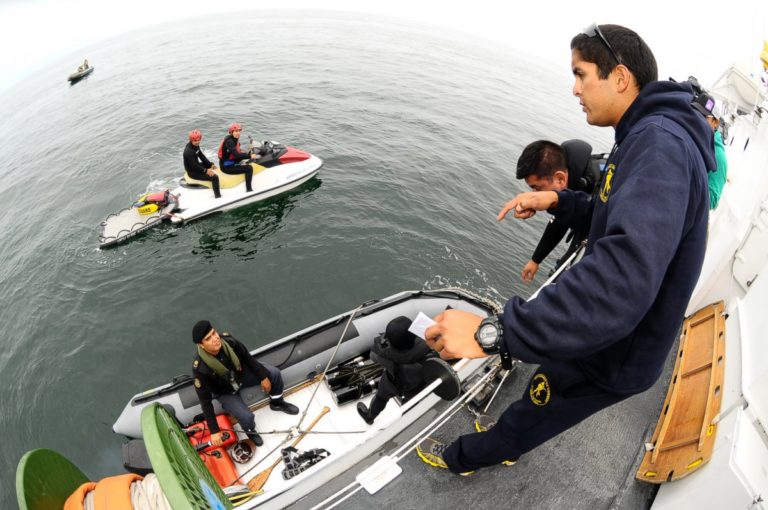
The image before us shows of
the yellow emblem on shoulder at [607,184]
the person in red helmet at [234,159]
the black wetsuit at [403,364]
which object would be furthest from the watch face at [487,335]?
the person in red helmet at [234,159]

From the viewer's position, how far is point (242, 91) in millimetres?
24688

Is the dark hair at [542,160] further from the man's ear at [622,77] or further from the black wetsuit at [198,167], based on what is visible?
the black wetsuit at [198,167]

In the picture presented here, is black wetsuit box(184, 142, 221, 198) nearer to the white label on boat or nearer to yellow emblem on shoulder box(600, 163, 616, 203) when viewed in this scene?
the white label on boat

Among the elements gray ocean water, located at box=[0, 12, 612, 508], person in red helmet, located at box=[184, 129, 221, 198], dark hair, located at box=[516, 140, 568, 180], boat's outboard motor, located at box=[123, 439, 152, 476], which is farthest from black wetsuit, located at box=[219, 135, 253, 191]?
dark hair, located at box=[516, 140, 568, 180]

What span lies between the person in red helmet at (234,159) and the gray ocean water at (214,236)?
1.15m

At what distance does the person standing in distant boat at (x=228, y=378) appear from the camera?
180 inches

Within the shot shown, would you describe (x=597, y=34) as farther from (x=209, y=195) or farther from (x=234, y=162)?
(x=209, y=195)

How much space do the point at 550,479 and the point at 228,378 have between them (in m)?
4.06

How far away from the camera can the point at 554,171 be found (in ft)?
11.7

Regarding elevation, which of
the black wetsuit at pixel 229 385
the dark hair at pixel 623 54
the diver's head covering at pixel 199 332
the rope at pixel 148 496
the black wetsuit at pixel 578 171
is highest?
the dark hair at pixel 623 54

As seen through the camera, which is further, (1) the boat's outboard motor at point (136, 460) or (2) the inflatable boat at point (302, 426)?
(1) the boat's outboard motor at point (136, 460)

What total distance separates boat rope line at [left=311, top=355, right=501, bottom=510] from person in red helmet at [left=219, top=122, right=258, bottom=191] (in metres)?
10.2

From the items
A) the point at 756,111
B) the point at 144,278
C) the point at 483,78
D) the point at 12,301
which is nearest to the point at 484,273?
the point at 756,111

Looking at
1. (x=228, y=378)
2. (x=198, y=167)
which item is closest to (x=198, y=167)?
(x=198, y=167)
